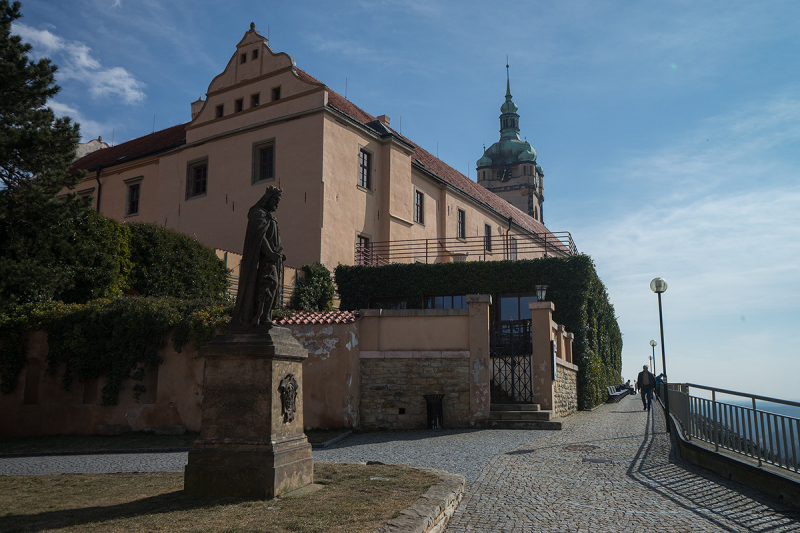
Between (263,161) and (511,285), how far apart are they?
1192 centimetres

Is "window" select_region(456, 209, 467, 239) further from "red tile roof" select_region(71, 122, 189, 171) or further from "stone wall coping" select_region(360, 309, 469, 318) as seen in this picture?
"stone wall coping" select_region(360, 309, 469, 318)

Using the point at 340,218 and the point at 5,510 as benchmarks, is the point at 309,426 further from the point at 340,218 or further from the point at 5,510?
the point at 340,218

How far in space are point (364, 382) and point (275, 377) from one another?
31.9ft

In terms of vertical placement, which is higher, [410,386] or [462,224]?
[462,224]

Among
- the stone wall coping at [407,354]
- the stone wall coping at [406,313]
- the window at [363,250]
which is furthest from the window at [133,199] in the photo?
the stone wall coping at [407,354]

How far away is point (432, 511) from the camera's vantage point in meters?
5.82

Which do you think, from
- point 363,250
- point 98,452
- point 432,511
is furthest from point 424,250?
point 432,511

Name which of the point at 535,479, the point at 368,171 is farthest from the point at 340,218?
the point at 535,479

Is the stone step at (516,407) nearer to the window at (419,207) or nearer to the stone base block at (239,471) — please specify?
the stone base block at (239,471)

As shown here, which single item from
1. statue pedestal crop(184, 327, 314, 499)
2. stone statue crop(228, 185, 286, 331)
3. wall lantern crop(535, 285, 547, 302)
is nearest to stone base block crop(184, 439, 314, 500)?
statue pedestal crop(184, 327, 314, 499)

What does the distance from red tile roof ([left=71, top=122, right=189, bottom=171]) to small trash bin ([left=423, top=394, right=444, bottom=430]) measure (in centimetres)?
2017

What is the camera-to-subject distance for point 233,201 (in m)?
26.8

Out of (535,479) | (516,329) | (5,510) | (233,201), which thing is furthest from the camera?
(233,201)

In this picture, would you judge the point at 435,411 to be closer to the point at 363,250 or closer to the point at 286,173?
the point at 363,250
